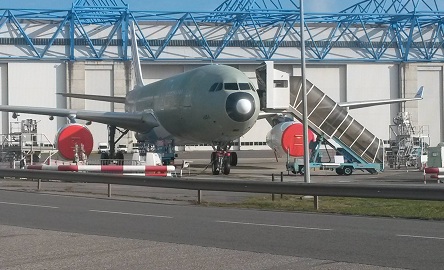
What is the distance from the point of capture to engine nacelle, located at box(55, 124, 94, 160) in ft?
123

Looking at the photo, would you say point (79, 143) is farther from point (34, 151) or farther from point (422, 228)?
point (422, 228)

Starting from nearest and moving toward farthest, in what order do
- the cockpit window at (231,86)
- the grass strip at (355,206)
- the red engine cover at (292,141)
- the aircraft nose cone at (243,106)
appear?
the grass strip at (355,206)
the aircraft nose cone at (243,106)
the cockpit window at (231,86)
the red engine cover at (292,141)

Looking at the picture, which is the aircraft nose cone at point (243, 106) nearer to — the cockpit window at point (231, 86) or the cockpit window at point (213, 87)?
the cockpit window at point (231, 86)

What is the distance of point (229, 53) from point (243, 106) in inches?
1911

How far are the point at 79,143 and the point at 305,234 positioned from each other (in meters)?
25.8

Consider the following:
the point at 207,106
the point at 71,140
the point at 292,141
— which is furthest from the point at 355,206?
the point at 71,140

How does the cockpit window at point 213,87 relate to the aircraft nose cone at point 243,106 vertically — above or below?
above

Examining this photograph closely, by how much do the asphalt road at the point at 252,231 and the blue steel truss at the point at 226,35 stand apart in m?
56.4

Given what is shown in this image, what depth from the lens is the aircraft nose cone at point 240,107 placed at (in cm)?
3116

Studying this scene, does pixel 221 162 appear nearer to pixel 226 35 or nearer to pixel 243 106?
pixel 243 106

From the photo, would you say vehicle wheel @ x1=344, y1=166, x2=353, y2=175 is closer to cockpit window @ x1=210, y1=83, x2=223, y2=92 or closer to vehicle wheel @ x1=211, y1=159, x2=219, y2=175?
vehicle wheel @ x1=211, y1=159, x2=219, y2=175

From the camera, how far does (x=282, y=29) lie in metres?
79.2

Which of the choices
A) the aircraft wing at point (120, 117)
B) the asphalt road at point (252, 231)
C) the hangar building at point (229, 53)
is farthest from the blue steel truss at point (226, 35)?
the asphalt road at point (252, 231)

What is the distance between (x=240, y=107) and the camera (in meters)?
31.1
